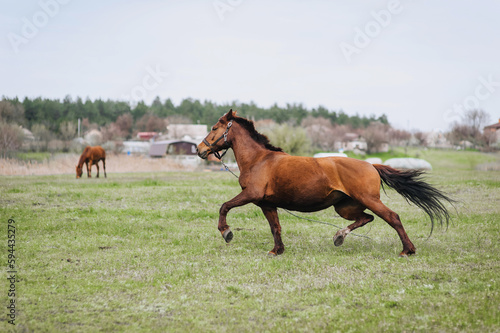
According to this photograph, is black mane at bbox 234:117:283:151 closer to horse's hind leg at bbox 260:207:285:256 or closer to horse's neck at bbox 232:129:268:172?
horse's neck at bbox 232:129:268:172

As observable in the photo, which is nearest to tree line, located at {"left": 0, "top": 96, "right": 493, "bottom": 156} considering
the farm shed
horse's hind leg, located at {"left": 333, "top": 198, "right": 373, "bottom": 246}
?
the farm shed

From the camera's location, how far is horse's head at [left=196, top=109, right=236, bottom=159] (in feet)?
30.0

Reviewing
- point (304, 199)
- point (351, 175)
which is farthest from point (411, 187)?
point (304, 199)

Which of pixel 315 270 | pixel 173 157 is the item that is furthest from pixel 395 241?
pixel 173 157

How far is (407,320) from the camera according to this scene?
489 centimetres

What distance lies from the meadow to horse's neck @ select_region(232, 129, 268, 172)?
1.78m

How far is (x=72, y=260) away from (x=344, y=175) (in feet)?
17.3

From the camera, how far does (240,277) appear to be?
680 centimetres

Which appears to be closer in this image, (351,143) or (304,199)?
(304,199)

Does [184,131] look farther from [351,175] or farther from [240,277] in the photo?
[240,277]

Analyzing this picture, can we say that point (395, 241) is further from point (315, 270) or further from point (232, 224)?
point (232, 224)

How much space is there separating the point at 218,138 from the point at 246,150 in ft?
2.16

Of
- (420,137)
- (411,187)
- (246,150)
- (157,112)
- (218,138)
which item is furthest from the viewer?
(157,112)

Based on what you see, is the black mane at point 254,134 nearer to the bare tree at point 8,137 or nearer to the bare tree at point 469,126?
the bare tree at point 8,137
